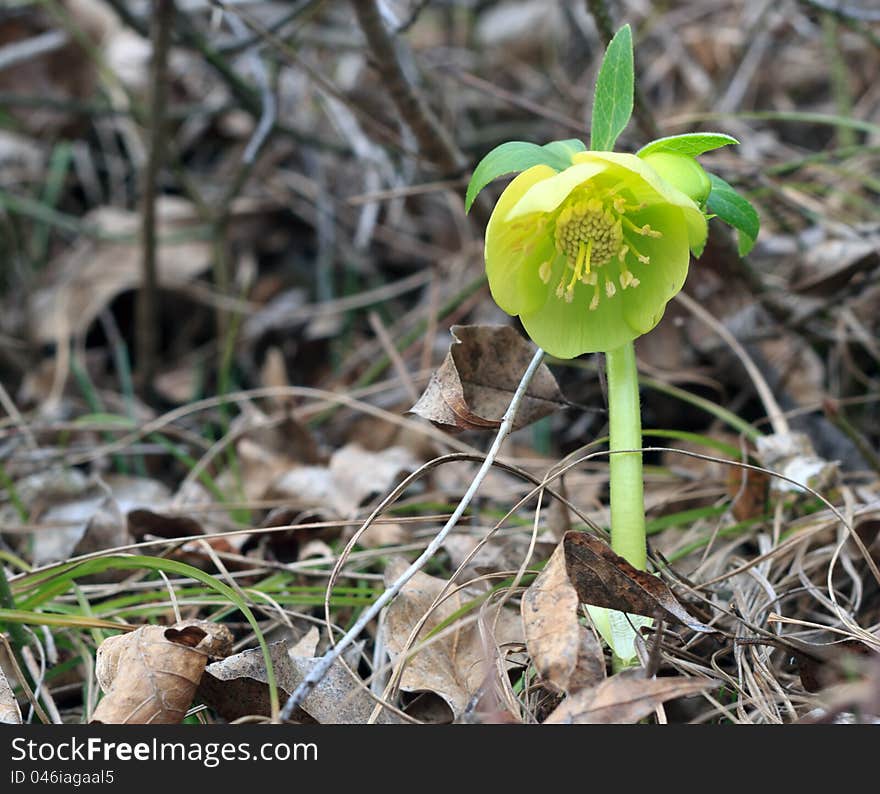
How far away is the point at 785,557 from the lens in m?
1.48

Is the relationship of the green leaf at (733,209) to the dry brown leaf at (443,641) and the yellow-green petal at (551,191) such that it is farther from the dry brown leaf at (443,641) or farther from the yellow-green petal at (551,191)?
the dry brown leaf at (443,641)

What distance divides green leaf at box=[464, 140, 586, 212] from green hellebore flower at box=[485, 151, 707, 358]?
0.03 metres

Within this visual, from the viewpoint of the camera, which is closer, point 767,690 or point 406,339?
point 767,690

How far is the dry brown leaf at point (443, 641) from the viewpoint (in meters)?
1.18

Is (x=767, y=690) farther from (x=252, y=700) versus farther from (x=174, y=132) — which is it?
(x=174, y=132)

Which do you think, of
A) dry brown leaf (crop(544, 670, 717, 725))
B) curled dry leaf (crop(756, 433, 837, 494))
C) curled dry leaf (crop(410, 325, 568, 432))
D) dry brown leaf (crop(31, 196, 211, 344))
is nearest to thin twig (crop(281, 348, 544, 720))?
curled dry leaf (crop(410, 325, 568, 432))

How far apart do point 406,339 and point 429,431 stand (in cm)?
38

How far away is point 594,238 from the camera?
1.14 m

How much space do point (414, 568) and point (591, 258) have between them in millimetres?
479

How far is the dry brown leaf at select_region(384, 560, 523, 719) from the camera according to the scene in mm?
1177

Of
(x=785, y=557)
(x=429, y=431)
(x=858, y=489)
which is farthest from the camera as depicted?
(x=429, y=431)

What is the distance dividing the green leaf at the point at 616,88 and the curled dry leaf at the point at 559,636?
0.57 metres

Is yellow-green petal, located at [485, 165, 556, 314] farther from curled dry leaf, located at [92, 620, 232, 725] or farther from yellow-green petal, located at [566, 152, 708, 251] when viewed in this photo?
curled dry leaf, located at [92, 620, 232, 725]

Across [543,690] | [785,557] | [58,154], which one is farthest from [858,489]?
[58,154]
